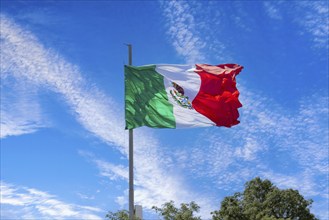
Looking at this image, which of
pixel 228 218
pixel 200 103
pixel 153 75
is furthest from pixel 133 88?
pixel 228 218

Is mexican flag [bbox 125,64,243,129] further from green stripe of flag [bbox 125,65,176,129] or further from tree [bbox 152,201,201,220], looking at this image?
tree [bbox 152,201,201,220]

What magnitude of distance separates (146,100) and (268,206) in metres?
49.4

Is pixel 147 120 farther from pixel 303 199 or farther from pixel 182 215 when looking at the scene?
pixel 303 199

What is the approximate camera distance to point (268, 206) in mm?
63156

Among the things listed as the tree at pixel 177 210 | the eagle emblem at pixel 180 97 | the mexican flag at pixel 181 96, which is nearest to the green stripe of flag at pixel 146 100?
the mexican flag at pixel 181 96

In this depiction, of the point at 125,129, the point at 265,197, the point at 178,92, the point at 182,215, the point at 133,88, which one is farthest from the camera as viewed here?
the point at 265,197

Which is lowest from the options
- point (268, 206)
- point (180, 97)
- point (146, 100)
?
point (146, 100)

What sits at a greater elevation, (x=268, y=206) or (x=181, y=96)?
(x=268, y=206)

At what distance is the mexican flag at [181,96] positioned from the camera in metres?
16.9

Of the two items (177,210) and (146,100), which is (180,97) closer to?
(146,100)

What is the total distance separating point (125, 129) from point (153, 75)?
2.72 m

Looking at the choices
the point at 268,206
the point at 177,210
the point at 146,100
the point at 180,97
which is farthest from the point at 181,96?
the point at 268,206

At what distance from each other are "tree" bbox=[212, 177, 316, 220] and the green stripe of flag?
151ft

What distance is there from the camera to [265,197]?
65.2 meters
